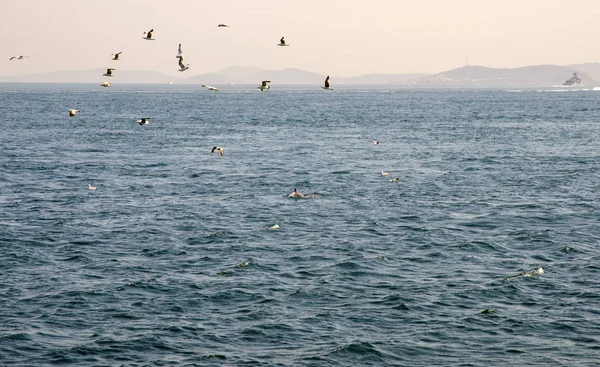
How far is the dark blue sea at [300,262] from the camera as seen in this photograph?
2383 centimetres

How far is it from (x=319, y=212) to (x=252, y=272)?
13.2m

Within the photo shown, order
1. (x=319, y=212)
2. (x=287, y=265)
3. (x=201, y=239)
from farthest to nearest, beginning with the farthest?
(x=319, y=212), (x=201, y=239), (x=287, y=265)

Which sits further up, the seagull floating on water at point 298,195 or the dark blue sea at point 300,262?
the seagull floating on water at point 298,195

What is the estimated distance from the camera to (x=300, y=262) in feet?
109

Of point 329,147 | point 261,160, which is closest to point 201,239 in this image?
point 261,160

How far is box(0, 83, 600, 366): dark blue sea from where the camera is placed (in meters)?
23.8

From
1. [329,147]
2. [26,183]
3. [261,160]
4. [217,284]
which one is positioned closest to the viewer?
[217,284]

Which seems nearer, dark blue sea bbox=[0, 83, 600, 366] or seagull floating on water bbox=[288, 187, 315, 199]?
dark blue sea bbox=[0, 83, 600, 366]

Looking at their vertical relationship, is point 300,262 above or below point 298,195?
below

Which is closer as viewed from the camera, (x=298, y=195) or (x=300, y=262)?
(x=300, y=262)

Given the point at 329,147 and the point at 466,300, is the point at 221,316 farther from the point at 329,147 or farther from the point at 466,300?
the point at 329,147

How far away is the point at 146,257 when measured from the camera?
3409 cm

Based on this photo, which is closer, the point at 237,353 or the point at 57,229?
the point at 237,353

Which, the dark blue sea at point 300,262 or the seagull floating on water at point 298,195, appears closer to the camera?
the dark blue sea at point 300,262
